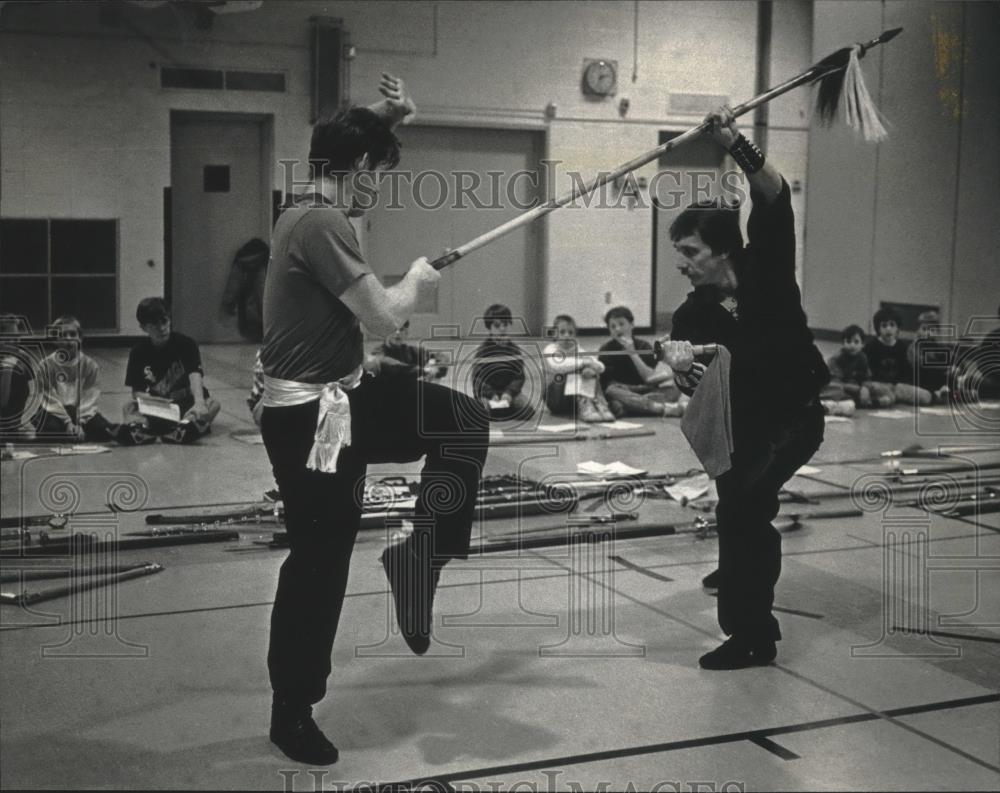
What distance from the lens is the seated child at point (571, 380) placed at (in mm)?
11172

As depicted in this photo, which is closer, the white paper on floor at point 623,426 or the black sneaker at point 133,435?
the black sneaker at point 133,435

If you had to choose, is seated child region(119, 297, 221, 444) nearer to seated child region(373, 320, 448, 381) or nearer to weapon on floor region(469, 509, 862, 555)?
seated child region(373, 320, 448, 381)

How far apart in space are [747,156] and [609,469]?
14.5ft

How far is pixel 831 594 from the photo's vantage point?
18.7ft

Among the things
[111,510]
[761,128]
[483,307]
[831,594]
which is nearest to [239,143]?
[483,307]

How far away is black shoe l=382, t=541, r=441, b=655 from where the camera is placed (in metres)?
3.93

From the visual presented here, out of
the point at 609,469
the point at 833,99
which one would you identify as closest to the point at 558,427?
the point at 609,469

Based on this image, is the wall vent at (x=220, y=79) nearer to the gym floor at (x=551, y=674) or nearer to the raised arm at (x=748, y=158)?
the gym floor at (x=551, y=674)

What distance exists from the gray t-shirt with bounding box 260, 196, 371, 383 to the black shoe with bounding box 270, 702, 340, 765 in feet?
3.32

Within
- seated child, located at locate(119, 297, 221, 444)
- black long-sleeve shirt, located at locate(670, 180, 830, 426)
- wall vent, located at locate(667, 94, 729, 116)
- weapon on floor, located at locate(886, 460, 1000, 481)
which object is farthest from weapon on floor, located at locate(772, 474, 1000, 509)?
wall vent, located at locate(667, 94, 729, 116)

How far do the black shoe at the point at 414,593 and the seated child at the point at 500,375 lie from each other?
6992mm

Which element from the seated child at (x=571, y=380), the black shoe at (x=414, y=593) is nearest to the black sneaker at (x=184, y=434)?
the seated child at (x=571, y=380)

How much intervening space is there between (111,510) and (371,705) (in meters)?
3.57

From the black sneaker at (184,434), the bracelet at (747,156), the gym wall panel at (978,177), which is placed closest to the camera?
the bracelet at (747,156)
